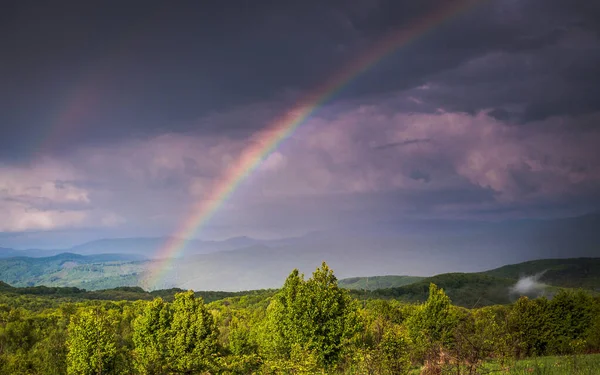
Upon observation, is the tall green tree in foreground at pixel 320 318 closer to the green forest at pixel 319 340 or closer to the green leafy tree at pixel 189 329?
the green forest at pixel 319 340

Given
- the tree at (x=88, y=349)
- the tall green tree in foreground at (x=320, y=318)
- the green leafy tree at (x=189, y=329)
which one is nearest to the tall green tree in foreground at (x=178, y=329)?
the green leafy tree at (x=189, y=329)

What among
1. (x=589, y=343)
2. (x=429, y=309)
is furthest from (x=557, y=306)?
(x=429, y=309)

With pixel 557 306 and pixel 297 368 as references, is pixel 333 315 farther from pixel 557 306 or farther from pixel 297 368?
pixel 557 306

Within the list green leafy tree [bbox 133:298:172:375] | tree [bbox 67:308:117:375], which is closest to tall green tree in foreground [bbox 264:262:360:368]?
tree [bbox 67:308:117:375]

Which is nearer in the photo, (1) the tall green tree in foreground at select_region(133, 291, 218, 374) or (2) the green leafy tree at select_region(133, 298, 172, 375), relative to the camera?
(1) the tall green tree in foreground at select_region(133, 291, 218, 374)

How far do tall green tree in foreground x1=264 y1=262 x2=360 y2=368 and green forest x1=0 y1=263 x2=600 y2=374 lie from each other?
10cm

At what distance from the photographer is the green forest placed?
70.9ft

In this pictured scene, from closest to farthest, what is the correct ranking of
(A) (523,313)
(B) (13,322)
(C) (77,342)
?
(C) (77,342) < (A) (523,313) < (B) (13,322)

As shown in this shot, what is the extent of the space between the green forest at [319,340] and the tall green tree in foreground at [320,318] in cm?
10

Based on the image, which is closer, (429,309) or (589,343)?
(589,343)

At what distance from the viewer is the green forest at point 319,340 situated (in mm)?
21609

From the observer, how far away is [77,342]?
173 ft

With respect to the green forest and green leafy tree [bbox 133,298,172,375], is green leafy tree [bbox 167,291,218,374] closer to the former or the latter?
the green forest

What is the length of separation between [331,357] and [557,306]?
56.9 meters
